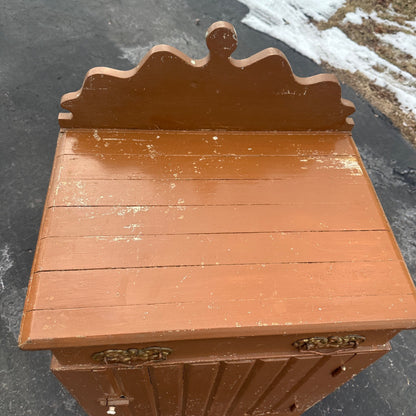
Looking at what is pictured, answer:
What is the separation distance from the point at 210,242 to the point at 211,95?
2.59 ft

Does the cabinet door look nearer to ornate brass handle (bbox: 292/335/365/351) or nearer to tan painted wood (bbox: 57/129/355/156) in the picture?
ornate brass handle (bbox: 292/335/365/351)

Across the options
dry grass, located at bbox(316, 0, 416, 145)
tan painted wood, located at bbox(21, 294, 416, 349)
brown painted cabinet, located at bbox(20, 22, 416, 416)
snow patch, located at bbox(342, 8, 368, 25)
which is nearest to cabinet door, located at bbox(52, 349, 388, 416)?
brown painted cabinet, located at bbox(20, 22, 416, 416)

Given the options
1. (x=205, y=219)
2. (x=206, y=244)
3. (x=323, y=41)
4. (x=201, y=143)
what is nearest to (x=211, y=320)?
(x=206, y=244)

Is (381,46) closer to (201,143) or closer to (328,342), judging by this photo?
(201,143)

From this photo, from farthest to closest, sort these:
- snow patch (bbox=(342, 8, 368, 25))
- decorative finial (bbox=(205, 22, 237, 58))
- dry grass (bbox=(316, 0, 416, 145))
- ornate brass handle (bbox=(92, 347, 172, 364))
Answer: snow patch (bbox=(342, 8, 368, 25)), dry grass (bbox=(316, 0, 416, 145)), decorative finial (bbox=(205, 22, 237, 58)), ornate brass handle (bbox=(92, 347, 172, 364))

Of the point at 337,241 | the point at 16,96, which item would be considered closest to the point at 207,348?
the point at 337,241

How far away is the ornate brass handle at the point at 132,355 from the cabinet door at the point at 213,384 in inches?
4.7

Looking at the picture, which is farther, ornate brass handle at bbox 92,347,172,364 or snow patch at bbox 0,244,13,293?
snow patch at bbox 0,244,13,293

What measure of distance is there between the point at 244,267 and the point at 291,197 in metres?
0.47

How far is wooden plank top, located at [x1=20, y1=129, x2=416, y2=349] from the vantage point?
1.42 m

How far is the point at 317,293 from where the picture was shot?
1530 mm

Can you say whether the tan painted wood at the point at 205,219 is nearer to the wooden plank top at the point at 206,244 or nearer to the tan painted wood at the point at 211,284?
the wooden plank top at the point at 206,244

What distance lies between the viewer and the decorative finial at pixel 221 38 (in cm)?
164

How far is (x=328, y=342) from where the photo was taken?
5.42 feet
